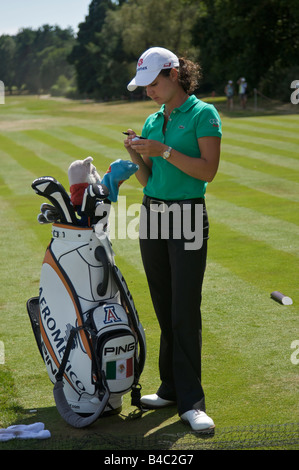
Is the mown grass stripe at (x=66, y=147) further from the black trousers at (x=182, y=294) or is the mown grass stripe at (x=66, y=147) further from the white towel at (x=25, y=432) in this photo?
the white towel at (x=25, y=432)

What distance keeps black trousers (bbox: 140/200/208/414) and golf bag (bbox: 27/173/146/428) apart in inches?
9.2

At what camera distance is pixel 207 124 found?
4012mm

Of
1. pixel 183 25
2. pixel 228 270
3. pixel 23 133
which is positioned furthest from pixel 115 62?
pixel 228 270

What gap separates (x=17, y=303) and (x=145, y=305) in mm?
1306

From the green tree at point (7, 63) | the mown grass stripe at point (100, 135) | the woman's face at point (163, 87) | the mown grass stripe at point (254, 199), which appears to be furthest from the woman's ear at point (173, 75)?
the green tree at point (7, 63)

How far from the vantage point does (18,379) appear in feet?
16.7

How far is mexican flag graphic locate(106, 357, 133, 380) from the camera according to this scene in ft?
13.6

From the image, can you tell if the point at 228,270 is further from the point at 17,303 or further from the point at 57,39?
the point at 57,39

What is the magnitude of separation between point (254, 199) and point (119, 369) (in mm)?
8445

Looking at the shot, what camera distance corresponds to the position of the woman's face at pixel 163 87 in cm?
411

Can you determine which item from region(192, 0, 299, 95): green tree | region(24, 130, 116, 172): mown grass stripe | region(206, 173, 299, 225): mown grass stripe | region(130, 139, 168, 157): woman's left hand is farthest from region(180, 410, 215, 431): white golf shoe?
region(192, 0, 299, 95): green tree

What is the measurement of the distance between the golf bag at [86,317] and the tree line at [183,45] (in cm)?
Result: 130

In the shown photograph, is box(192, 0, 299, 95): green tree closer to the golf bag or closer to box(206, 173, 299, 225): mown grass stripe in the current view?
box(206, 173, 299, 225): mown grass stripe

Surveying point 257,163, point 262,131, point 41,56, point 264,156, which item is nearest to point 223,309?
point 257,163
